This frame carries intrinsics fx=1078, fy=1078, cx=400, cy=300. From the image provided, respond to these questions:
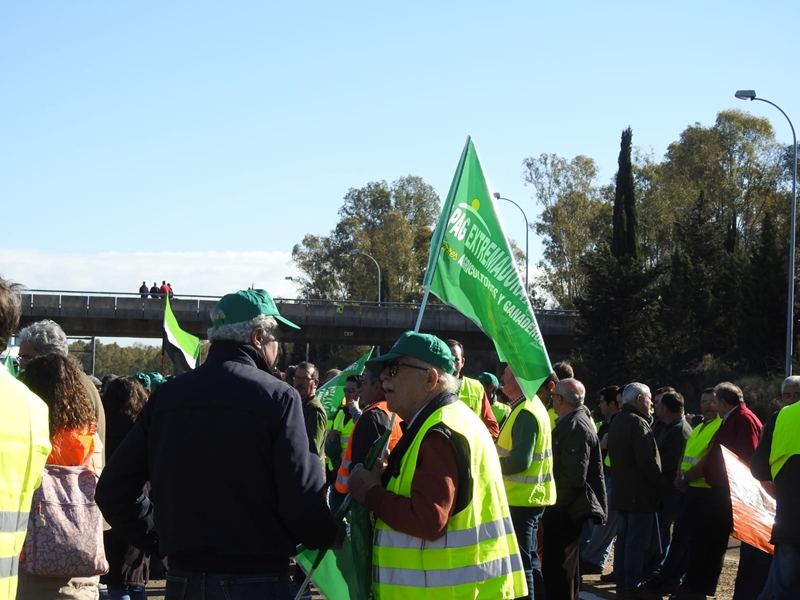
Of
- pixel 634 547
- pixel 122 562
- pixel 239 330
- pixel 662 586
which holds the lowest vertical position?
pixel 662 586

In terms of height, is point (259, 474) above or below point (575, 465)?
above

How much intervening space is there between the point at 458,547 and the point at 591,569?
787 centimetres

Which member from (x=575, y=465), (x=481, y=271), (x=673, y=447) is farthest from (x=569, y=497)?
(x=481, y=271)

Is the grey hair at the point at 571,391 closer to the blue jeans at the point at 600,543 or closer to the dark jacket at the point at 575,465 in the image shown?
the dark jacket at the point at 575,465

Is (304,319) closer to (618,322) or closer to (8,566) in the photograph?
(618,322)

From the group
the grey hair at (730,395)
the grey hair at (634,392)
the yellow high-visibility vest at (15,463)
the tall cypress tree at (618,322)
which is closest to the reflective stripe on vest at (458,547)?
the yellow high-visibility vest at (15,463)

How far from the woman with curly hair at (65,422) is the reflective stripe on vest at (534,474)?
306 centimetres

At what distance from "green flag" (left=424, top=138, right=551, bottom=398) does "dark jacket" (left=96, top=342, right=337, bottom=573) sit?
1865 millimetres

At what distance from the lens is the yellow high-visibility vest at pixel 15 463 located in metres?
2.76

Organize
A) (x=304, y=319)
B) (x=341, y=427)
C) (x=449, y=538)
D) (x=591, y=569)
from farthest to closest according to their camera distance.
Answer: (x=304, y=319), (x=591, y=569), (x=341, y=427), (x=449, y=538)

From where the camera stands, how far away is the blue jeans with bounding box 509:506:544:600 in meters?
7.07

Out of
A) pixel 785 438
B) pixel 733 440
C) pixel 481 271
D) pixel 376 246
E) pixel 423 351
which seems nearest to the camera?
pixel 423 351

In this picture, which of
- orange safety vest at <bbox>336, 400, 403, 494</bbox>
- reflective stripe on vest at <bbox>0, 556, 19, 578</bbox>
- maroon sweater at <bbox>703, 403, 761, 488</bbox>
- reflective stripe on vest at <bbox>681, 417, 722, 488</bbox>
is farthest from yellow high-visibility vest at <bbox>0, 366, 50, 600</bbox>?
reflective stripe on vest at <bbox>681, 417, 722, 488</bbox>

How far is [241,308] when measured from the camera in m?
4.21
